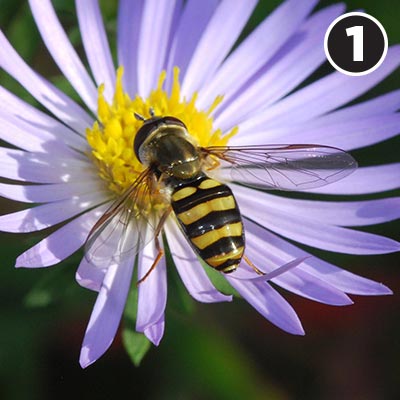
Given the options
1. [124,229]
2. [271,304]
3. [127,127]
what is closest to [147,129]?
[127,127]

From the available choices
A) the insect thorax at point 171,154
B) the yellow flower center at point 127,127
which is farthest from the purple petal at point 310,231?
the insect thorax at point 171,154

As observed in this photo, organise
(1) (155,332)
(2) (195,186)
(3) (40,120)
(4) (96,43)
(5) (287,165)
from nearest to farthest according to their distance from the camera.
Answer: (1) (155,332)
(2) (195,186)
(5) (287,165)
(3) (40,120)
(4) (96,43)

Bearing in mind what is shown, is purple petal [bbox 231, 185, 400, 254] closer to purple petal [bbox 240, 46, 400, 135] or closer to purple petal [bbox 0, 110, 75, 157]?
purple petal [bbox 240, 46, 400, 135]

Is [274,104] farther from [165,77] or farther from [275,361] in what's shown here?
[275,361]

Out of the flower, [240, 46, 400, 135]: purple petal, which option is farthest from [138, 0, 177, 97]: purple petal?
[240, 46, 400, 135]: purple petal

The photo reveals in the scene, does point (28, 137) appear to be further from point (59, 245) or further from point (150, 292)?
point (150, 292)

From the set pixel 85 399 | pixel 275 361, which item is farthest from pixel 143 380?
pixel 275 361
